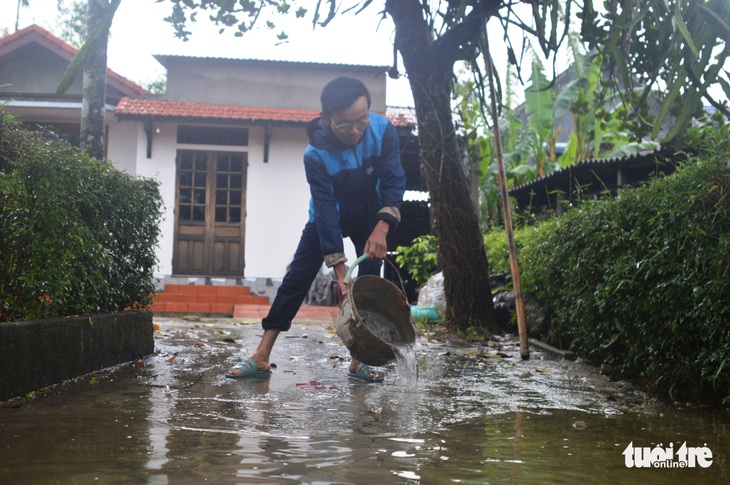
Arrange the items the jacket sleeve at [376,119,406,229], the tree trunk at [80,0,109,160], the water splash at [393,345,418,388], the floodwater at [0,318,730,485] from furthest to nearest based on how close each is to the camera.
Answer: the tree trunk at [80,0,109,160]
the jacket sleeve at [376,119,406,229]
the water splash at [393,345,418,388]
the floodwater at [0,318,730,485]

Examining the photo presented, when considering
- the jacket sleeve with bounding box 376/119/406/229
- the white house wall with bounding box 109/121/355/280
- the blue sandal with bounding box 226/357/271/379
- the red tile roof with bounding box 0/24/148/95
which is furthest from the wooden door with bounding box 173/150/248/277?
the jacket sleeve with bounding box 376/119/406/229

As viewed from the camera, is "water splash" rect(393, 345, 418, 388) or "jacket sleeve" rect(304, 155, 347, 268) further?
"jacket sleeve" rect(304, 155, 347, 268)

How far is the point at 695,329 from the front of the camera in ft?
13.3

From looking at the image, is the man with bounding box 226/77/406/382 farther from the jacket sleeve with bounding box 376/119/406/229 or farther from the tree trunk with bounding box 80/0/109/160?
the tree trunk with bounding box 80/0/109/160

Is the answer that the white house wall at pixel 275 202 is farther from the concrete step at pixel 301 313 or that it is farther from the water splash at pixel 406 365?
the water splash at pixel 406 365

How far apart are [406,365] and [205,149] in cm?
1283

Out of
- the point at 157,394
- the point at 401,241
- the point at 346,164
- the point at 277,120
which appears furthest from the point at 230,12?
the point at 401,241

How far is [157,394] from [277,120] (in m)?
12.1

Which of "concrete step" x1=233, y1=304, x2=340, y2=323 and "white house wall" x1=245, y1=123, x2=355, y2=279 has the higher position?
"white house wall" x1=245, y1=123, x2=355, y2=279

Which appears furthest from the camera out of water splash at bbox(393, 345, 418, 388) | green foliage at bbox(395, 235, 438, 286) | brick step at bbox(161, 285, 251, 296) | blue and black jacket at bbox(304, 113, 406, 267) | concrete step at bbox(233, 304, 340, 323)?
brick step at bbox(161, 285, 251, 296)

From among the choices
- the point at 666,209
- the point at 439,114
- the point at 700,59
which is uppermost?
the point at 439,114

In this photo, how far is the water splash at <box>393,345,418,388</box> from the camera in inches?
174

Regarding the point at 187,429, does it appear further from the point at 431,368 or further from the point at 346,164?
the point at 431,368

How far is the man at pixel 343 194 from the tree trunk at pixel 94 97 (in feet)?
13.4
